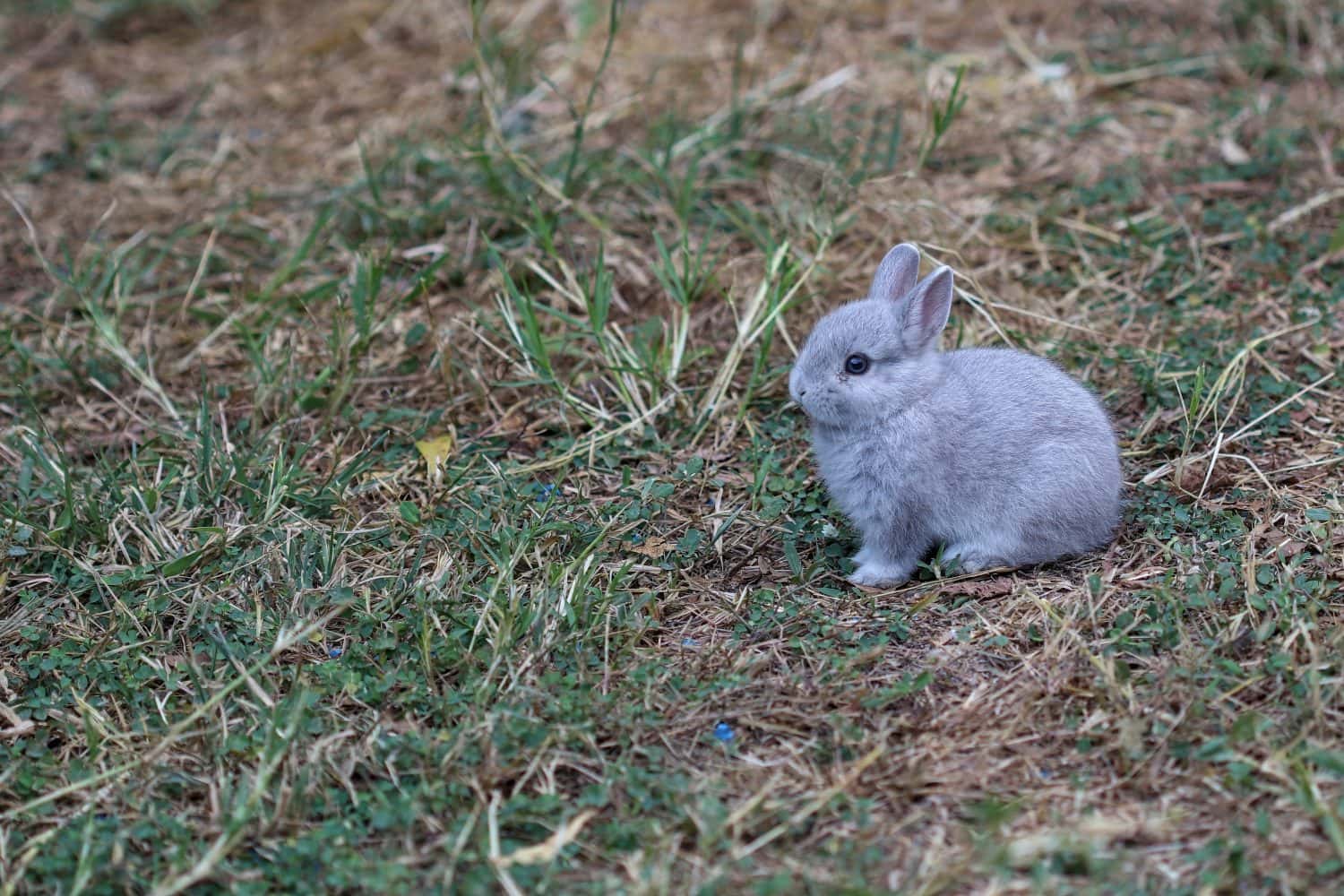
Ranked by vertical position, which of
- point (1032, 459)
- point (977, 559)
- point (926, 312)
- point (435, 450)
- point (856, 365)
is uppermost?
point (926, 312)

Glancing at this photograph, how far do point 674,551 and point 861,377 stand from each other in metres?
0.81

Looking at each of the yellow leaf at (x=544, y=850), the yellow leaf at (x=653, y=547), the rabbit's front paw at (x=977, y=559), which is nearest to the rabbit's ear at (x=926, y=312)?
the rabbit's front paw at (x=977, y=559)

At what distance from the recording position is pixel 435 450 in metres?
4.89

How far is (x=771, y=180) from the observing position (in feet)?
19.8

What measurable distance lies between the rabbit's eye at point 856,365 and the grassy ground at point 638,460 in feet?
1.75

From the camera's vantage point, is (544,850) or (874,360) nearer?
(544,850)

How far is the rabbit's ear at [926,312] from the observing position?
13.7 feet

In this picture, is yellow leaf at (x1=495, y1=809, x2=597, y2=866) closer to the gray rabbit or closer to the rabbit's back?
the gray rabbit

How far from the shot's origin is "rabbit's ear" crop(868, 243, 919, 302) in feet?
14.3

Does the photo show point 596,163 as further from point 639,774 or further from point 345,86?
point 639,774

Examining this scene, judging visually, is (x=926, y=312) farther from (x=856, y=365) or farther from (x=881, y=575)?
(x=881, y=575)

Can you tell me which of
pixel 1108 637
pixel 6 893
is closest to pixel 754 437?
pixel 1108 637

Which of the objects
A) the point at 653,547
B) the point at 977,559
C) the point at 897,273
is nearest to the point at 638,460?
the point at 653,547

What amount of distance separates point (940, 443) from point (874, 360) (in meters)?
0.33
